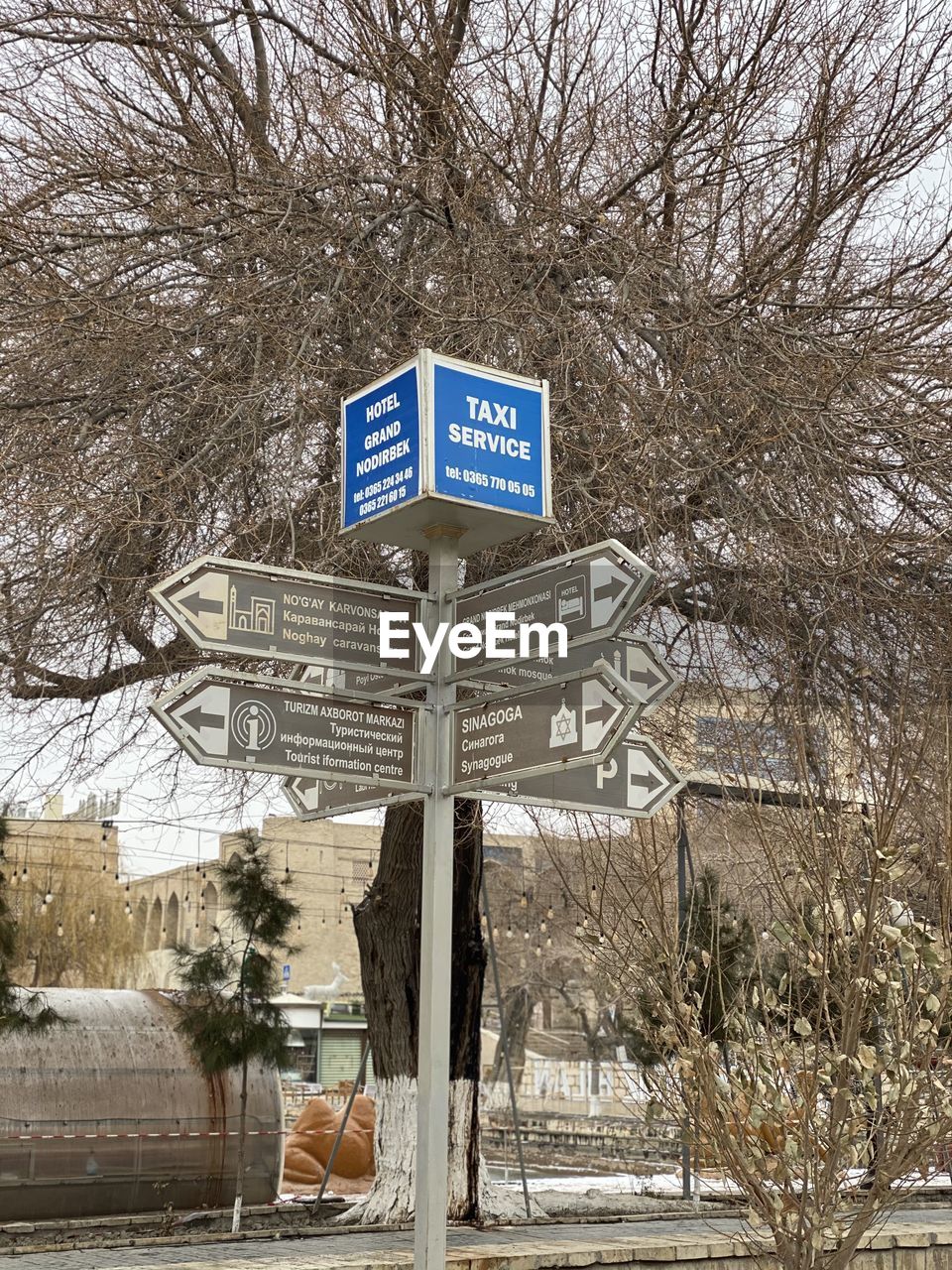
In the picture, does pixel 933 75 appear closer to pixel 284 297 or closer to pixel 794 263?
pixel 794 263

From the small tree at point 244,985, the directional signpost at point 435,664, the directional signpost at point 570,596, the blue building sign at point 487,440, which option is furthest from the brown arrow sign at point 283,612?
the small tree at point 244,985

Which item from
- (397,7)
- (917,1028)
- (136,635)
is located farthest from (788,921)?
(397,7)

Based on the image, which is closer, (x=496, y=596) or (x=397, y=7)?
(x=496, y=596)

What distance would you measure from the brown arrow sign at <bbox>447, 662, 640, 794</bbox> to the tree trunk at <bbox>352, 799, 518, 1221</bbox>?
6.62 meters

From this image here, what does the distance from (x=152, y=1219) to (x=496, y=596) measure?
1070 centimetres

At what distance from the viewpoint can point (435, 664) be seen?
577 centimetres

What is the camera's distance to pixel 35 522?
380 inches

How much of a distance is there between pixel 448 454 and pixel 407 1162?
27.0 feet

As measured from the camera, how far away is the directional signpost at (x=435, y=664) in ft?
17.0

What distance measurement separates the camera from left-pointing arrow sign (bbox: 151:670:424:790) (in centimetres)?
509

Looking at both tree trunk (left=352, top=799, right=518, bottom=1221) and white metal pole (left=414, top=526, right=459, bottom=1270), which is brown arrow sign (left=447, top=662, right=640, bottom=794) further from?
tree trunk (left=352, top=799, right=518, bottom=1221)

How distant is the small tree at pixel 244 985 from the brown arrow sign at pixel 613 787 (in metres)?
9.34

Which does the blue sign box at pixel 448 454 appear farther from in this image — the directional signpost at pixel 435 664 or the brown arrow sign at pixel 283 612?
the brown arrow sign at pixel 283 612

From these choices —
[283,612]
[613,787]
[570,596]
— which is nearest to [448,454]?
[570,596]
